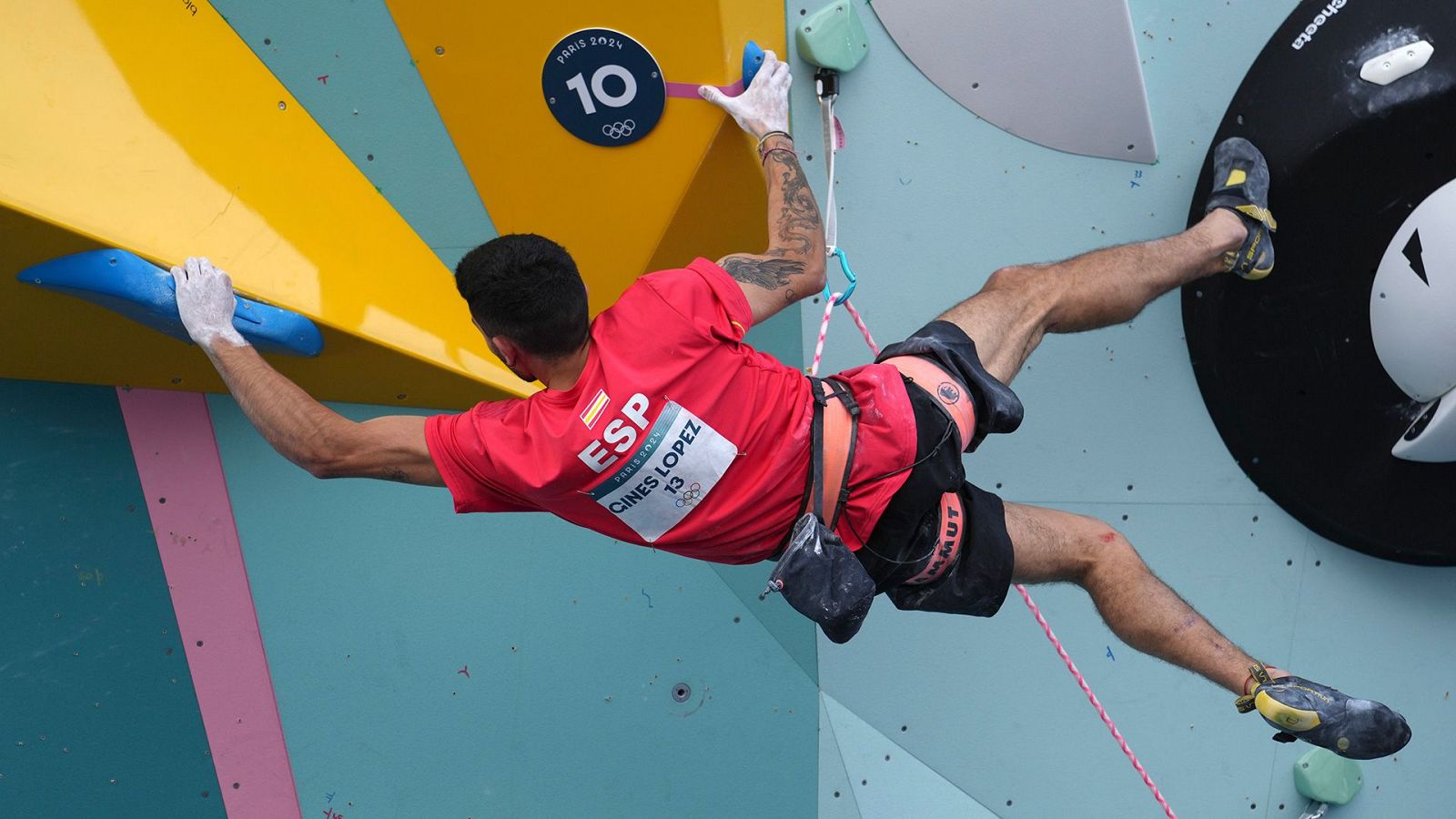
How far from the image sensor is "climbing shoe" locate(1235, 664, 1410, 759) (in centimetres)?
205

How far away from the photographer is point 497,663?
246 cm

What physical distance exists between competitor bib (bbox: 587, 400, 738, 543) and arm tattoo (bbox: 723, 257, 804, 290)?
11.5 inches

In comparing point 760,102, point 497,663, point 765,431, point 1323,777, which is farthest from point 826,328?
point 1323,777

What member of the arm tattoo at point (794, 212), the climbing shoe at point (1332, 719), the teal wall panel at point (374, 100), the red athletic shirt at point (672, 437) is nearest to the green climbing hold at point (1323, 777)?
the climbing shoe at point (1332, 719)

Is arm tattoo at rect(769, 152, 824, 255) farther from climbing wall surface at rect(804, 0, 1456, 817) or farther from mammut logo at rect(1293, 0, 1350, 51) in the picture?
mammut logo at rect(1293, 0, 1350, 51)

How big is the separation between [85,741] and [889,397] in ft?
5.14

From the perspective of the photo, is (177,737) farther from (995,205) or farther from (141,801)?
(995,205)

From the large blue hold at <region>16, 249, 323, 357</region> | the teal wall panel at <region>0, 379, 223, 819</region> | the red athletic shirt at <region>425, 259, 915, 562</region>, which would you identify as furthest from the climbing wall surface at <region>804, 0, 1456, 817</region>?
the teal wall panel at <region>0, 379, 223, 819</region>

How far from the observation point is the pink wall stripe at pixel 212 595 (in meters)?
2.31

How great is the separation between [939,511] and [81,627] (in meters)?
1.53

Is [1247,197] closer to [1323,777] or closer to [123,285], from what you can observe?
[1323,777]

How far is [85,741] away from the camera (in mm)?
2305

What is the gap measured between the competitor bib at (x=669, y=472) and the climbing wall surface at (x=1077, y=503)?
0.74m

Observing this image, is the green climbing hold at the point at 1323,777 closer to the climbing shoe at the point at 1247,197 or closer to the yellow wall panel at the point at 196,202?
the climbing shoe at the point at 1247,197
